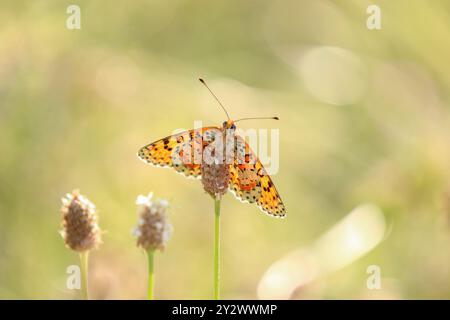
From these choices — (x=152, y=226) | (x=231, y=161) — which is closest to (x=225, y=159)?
(x=231, y=161)

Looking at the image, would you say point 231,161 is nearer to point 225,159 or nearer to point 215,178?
point 225,159

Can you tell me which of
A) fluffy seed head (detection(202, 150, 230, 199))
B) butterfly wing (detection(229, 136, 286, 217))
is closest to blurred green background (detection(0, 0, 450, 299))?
butterfly wing (detection(229, 136, 286, 217))

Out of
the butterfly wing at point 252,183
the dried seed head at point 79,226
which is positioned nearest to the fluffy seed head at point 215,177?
the butterfly wing at point 252,183

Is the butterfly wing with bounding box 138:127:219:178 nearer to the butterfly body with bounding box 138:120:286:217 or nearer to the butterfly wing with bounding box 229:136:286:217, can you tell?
the butterfly body with bounding box 138:120:286:217

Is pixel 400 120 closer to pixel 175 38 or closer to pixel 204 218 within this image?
pixel 204 218

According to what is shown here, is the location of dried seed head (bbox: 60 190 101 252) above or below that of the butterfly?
below

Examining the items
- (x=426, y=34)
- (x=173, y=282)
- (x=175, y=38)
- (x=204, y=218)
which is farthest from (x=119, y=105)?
(x=426, y=34)
